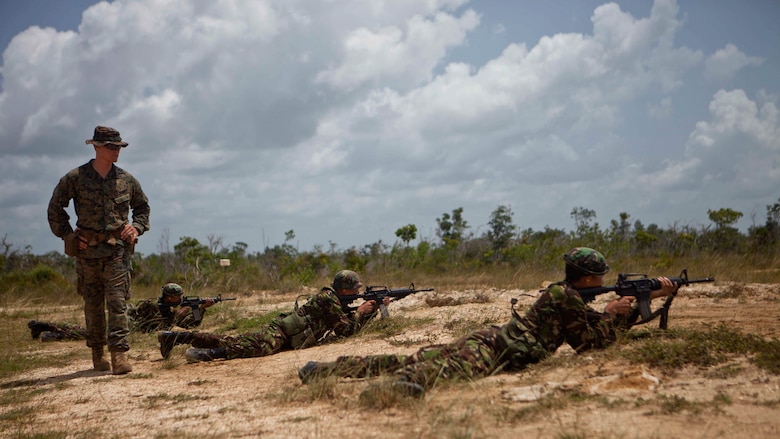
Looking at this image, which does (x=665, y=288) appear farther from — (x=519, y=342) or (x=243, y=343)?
(x=243, y=343)

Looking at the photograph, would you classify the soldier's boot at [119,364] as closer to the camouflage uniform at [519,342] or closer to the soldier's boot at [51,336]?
the camouflage uniform at [519,342]

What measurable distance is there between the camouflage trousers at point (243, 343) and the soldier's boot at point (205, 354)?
4cm

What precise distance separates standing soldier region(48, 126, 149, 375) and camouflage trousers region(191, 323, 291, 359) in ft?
2.63

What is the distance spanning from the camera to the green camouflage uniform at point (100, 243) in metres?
6.18

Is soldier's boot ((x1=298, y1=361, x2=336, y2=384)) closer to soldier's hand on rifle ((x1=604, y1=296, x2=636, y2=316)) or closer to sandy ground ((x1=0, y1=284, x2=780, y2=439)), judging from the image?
sandy ground ((x1=0, y1=284, x2=780, y2=439))

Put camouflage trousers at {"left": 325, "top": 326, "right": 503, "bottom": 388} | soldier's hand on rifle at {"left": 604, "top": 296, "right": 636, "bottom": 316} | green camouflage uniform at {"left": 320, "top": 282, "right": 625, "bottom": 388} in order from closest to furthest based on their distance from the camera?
camouflage trousers at {"left": 325, "top": 326, "right": 503, "bottom": 388}
green camouflage uniform at {"left": 320, "top": 282, "right": 625, "bottom": 388}
soldier's hand on rifle at {"left": 604, "top": 296, "right": 636, "bottom": 316}

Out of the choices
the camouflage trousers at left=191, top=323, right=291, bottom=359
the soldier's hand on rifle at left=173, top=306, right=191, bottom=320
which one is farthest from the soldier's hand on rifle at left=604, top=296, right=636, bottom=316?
the soldier's hand on rifle at left=173, top=306, right=191, bottom=320

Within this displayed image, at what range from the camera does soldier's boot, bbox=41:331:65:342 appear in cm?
911

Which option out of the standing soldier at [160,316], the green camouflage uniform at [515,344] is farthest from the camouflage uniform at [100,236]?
the standing soldier at [160,316]

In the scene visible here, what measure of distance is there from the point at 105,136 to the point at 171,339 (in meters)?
2.25

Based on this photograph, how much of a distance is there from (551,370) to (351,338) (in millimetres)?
3316

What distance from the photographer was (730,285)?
934 centimetres

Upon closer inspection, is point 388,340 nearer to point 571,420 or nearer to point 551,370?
point 551,370

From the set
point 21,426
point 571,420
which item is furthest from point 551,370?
point 21,426
